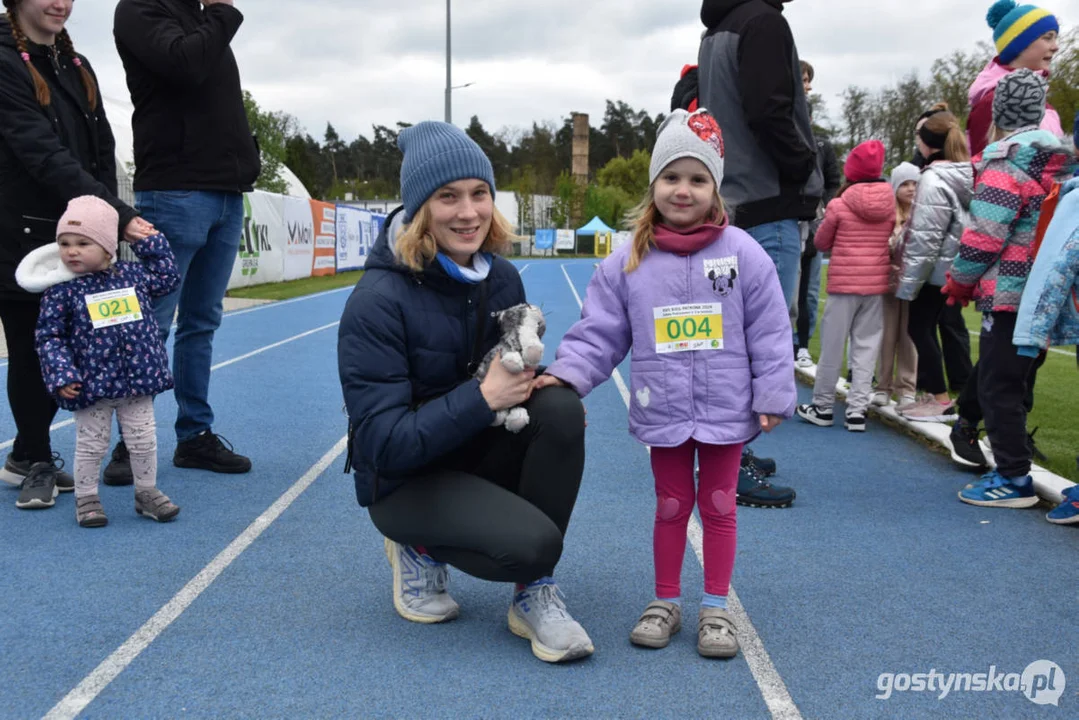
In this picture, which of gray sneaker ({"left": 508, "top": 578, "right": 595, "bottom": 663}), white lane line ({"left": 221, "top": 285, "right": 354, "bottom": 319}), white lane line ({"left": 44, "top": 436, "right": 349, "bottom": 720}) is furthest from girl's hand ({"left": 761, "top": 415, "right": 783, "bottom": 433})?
white lane line ({"left": 221, "top": 285, "right": 354, "bottom": 319})

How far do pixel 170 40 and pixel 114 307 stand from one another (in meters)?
1.26

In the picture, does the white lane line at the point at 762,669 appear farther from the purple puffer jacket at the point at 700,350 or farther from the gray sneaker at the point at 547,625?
the purple puffer jacket at the point at 700,350

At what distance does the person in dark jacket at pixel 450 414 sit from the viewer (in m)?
2.67

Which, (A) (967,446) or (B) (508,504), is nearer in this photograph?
(B) (508,504)

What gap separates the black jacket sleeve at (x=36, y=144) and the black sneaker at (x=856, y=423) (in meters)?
4.48

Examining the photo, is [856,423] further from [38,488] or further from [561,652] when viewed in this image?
[38,488]

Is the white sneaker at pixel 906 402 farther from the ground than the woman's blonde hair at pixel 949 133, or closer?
closer

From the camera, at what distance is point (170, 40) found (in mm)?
4086

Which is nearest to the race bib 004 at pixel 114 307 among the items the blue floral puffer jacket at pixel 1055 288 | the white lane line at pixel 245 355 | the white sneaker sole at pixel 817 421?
the white lane line at pixel 245 355

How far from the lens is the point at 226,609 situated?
308 centimetres

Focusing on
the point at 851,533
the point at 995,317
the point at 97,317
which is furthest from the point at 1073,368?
the point at 97,317

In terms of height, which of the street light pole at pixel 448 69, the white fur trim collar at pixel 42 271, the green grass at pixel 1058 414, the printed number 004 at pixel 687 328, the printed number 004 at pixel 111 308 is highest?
the street light pole at pixel 448 69

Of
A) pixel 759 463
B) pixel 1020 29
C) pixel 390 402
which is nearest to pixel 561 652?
pixel 390 402

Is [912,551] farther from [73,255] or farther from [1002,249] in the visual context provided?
[73,255]
